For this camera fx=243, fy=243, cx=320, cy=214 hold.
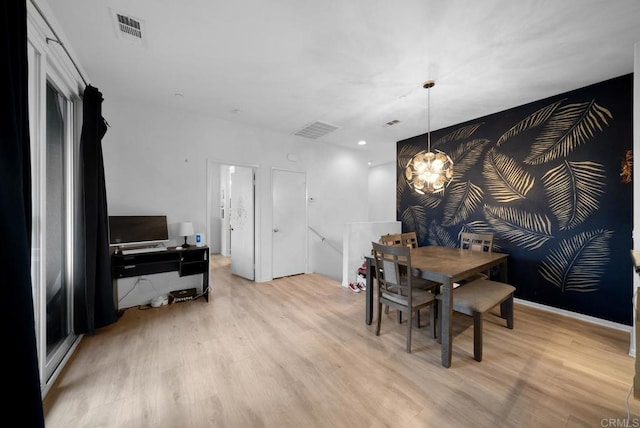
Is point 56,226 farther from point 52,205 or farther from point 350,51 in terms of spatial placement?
point 350,51

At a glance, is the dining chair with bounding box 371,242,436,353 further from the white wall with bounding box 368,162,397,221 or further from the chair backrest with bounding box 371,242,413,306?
the white wall with bounding box 368,162,397,221

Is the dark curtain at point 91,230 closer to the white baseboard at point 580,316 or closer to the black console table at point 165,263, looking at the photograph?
the black console table at point 165,263

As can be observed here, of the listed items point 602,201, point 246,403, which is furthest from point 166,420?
point 602,201

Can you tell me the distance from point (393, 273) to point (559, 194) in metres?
2.64

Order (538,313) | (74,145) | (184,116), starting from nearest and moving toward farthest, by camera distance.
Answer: (74,145) → (538,313) → (184,116)

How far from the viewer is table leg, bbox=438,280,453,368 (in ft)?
6.68

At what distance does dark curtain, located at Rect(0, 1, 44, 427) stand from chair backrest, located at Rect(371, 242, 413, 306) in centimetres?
227

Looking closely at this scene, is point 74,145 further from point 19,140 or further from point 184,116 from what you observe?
point 19,140

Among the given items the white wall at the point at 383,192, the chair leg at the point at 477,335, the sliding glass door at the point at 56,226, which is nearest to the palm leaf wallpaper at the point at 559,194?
the chair leg at the point at 477,335

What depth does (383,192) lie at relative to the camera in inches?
292

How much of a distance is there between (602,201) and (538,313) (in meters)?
1.52

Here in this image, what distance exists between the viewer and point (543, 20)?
188cm

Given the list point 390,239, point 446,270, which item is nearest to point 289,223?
point 390,239

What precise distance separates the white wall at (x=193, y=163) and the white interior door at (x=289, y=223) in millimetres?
142
